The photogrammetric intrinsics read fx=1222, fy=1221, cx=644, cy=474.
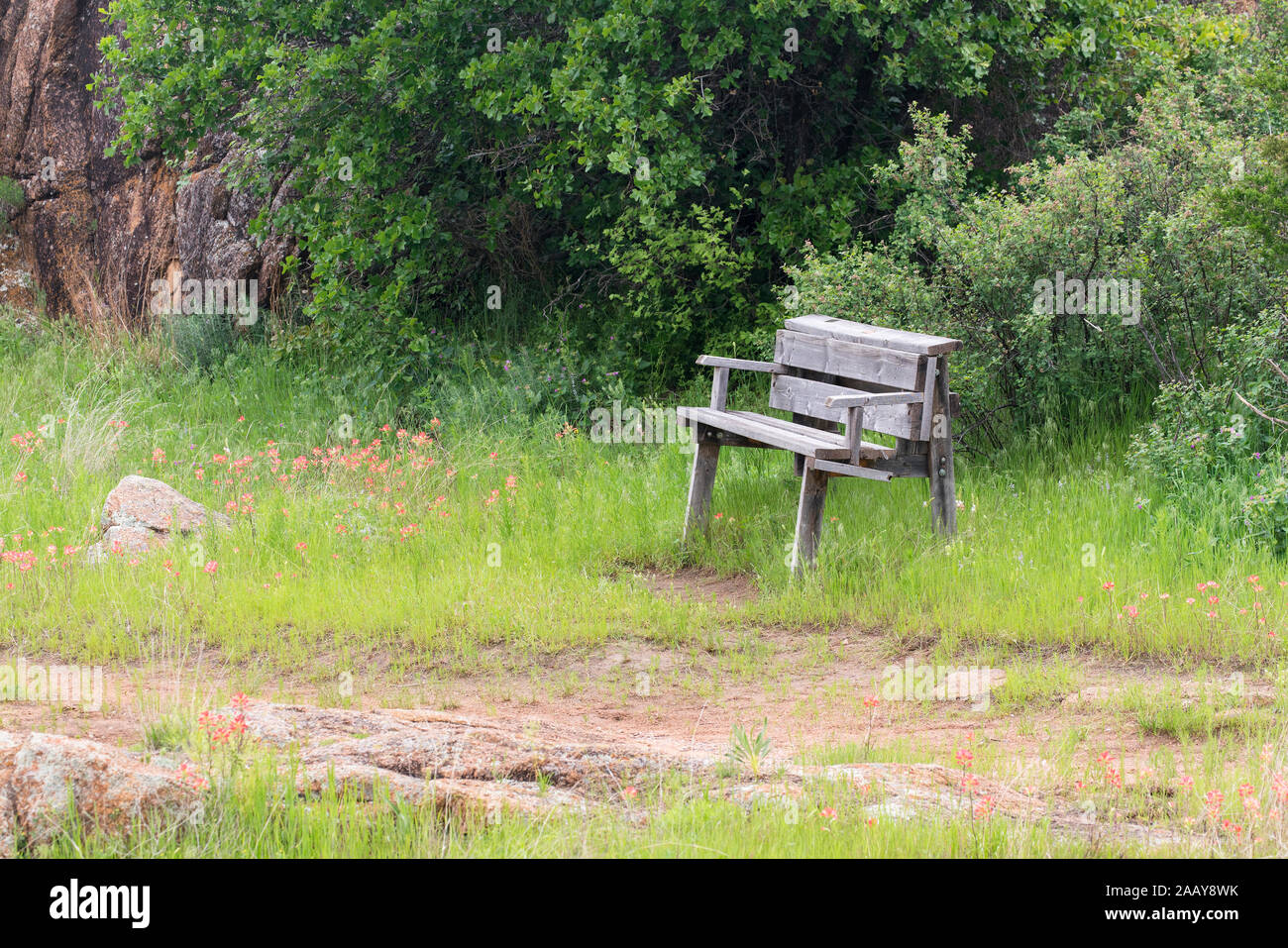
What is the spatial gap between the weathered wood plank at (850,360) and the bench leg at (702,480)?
2.50ft

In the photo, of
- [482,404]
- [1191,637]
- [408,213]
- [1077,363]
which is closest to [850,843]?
[1191,637]

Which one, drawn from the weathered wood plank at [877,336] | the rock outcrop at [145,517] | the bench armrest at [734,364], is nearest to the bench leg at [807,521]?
the weathered wood plank at [877,336]

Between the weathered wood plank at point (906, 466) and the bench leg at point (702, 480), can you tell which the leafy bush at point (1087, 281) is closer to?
the weathered wood plank at point (906, 466)

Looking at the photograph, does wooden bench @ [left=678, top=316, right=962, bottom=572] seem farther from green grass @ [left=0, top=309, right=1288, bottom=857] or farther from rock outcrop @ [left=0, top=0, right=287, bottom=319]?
rock outcrop @ [left=0, top=0, right=287, bottom=319]

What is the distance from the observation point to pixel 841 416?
21.6 feet

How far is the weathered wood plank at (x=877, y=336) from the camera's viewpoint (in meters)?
6.36

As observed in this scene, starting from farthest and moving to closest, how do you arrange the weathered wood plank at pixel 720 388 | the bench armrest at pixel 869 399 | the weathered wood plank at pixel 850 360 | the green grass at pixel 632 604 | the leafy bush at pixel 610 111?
the leafy bush at pixel 610 111, the weathered wood plank at pixel 720 388, the weathered wood plank at pixel 850 360, the bench armrest at pixel 869 399, the green grass at pixel 632 604

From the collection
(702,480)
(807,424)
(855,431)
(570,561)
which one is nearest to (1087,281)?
(807,424)

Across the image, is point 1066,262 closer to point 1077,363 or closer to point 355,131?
point 1077,363

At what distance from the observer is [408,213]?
32.0ft

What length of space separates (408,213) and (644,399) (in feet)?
7.87

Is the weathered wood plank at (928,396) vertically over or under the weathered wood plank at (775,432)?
over

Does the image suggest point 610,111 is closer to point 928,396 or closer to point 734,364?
point 734,364

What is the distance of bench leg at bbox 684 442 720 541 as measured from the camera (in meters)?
7.11
